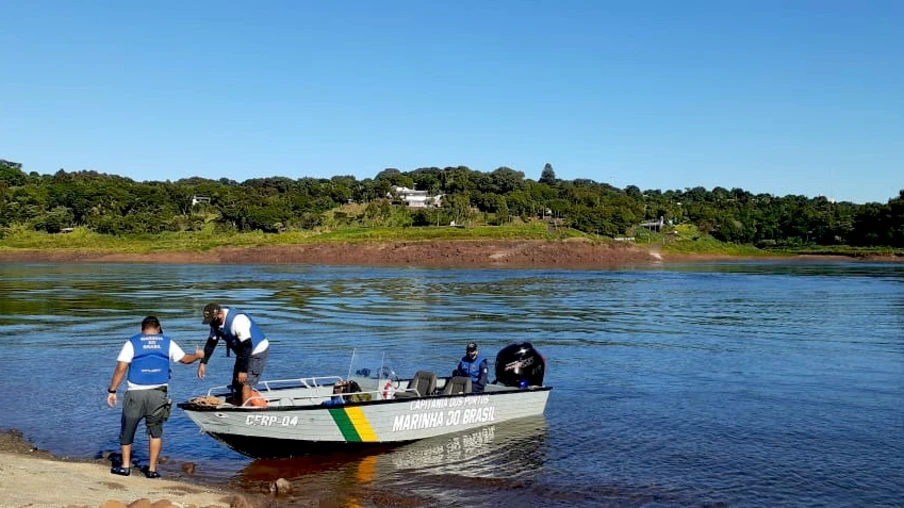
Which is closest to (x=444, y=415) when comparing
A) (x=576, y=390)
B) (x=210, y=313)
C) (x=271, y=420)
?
(x=271, y=420)

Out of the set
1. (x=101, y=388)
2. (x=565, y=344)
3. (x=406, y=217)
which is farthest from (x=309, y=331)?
(x=406, y=217)

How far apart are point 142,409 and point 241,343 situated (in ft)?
6.61

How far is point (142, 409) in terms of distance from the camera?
10984 millimetres

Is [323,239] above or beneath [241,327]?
above

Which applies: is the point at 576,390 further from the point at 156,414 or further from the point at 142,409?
the point at 142,409

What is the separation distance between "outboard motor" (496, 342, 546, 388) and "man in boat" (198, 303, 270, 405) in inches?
236

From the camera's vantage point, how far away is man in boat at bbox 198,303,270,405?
12.5 meters

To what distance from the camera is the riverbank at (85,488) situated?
9391mm

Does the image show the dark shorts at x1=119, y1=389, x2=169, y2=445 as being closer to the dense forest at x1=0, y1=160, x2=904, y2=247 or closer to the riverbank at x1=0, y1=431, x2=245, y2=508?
the riverbank at x1=0, y1=431, x2=245, y2=508

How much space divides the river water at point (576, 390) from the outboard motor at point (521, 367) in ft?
3.06

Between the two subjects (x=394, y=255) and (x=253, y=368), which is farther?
(x=394, y=255)

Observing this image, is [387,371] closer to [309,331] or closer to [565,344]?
[565,344]

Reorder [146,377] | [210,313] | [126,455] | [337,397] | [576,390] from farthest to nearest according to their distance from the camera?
1. [576,390]
2. [337,397]
3. [210,313]
4. [126,455]
5. [146,377]

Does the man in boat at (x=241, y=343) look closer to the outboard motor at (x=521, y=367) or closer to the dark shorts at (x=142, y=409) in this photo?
the dark shorts at (x=142, y=409)
